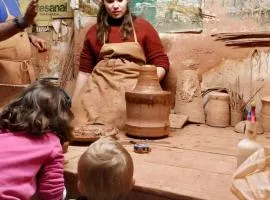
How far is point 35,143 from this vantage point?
150 cm

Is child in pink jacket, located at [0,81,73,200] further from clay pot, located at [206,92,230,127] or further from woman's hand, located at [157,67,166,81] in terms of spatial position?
clay pot, located at [206,92,230,127]

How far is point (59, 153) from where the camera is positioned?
1.54 metres

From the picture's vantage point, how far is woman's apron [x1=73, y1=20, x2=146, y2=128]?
2342 mm

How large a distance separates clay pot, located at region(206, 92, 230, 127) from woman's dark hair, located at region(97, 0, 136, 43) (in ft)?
2.36

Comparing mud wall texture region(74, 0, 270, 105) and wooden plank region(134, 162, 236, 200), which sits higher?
mud wall texture region(74, 0, 270, 105)

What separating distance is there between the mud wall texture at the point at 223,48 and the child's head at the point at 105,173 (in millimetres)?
1487

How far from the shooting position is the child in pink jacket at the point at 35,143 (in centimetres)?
142

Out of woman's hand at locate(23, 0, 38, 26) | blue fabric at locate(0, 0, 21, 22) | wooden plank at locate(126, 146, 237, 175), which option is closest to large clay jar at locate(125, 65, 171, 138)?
wooden plank at locate(126, 146, 237, 175)

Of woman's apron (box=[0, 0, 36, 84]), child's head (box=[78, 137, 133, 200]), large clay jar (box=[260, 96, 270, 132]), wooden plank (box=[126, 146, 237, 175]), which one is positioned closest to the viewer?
child's head (box=[78, 137, 133, 200])

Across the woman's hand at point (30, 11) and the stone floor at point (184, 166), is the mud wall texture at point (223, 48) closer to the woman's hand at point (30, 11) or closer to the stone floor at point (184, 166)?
the stone floor at point (184, 166)

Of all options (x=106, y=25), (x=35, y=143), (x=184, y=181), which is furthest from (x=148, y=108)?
(x=106, y=25)

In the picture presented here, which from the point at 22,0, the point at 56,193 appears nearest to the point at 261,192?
the point at 56,193

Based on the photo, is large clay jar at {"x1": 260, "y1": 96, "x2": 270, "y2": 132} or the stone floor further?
large clay jar at {"x1": 260, "y1": 96, "x2": 270, "y2": 132}

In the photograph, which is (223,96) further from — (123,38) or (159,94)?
(123,38)
